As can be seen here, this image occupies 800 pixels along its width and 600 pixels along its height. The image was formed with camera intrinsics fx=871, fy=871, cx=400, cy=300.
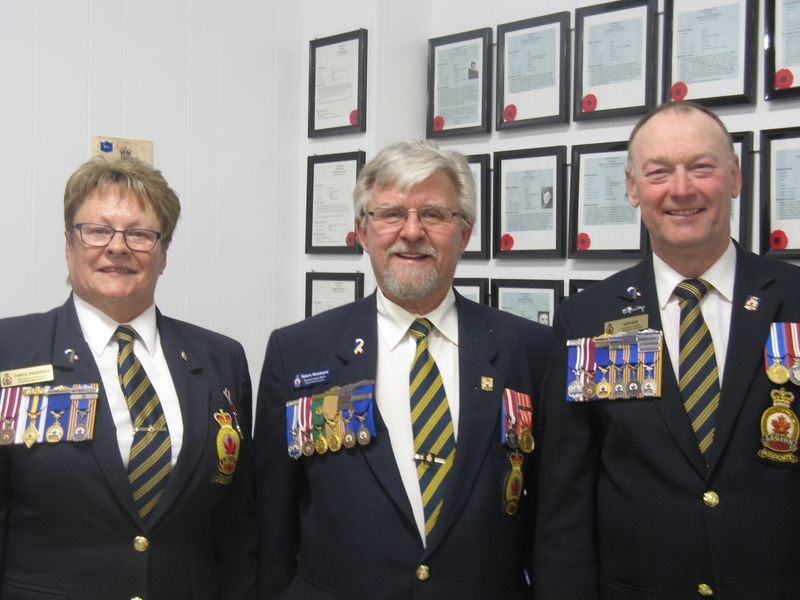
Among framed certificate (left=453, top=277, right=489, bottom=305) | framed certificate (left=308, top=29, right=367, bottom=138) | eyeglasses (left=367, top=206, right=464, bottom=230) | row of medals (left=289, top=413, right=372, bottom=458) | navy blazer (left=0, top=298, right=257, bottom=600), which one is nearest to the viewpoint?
navy blazer (left=0, top=298, right=257, bottom=600)

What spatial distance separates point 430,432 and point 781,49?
1.60 meters

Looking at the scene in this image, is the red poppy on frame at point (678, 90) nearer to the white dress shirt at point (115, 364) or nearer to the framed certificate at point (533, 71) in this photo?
the framed certificate at point (533, 71)

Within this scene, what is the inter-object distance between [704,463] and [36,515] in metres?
1.37

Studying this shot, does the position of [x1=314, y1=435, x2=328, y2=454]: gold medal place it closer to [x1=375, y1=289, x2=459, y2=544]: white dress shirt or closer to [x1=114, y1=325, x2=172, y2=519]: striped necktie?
[x1=375, y1=289, x2=459, y2=544]: white dress shirt

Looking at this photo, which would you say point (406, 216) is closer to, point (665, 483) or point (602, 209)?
point (665, 483)

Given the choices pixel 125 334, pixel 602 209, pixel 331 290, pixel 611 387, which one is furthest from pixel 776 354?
pixel 331 290

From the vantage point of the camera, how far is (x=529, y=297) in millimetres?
3135

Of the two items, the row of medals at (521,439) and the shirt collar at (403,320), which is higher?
the shirt collar at (403,320)

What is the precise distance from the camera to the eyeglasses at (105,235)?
6.41 feet

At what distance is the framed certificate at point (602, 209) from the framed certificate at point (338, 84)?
94 centimetres

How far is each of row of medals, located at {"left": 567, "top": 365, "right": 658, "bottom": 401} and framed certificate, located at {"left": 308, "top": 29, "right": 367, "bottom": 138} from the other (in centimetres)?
186

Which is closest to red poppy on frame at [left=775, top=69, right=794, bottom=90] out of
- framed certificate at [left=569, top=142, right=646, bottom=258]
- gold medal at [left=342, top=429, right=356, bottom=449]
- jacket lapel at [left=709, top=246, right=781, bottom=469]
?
framed certificate at [left=569, top=142, right=646, bottom=258]

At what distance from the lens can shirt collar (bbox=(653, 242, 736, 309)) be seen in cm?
184

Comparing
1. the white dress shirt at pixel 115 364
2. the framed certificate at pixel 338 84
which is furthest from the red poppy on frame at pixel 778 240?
the white dress shirt at pixel 115 364
